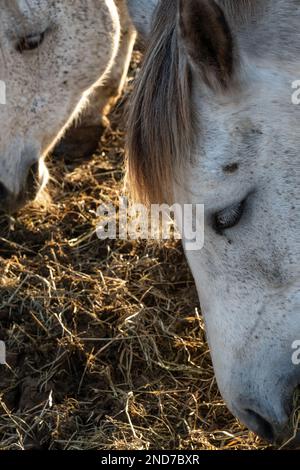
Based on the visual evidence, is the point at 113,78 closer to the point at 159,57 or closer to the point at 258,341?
the point at 159,57

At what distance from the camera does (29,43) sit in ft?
13.5

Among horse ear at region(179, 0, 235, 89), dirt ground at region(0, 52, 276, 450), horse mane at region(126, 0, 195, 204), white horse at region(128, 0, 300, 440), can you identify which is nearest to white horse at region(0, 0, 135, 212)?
dirt ground at region(0, 52, 276, 450)

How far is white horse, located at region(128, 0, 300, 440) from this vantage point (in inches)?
101

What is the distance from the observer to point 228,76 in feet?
8.27

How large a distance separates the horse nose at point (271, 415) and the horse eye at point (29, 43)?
2.26 m

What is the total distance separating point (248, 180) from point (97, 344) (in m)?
1.31

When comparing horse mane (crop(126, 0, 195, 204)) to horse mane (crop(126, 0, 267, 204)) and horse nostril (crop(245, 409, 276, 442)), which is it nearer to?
horse mane (crop(126, 0, 267, 204))

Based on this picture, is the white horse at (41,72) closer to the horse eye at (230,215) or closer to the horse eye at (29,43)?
the horse eye at (29,43)

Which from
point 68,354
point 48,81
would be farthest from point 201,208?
point 48,81

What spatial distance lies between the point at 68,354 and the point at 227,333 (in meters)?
1.08

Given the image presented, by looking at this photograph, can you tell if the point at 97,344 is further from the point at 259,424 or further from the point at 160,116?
the point at 160,116

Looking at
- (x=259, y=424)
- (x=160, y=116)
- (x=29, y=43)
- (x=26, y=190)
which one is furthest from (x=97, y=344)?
(x=29, y=43)

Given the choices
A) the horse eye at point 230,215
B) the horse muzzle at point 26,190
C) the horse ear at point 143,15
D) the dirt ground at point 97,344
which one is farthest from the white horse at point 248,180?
the horse muzzle at point 26,190

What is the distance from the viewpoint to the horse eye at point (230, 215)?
8.39ft
